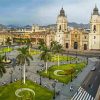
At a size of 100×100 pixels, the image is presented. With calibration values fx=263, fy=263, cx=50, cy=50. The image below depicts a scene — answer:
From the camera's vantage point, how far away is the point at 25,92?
5394 centimetres

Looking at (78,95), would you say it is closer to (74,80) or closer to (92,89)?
(92,89)

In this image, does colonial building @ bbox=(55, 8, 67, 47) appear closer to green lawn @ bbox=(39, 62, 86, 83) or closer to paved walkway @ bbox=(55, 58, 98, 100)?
green lawn @ bbox=(39, 62, 86, 83)

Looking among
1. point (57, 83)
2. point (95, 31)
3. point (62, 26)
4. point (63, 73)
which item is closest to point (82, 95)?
point (57, 83)

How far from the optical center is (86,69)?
8044 cm

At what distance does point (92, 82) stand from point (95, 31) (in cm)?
6584

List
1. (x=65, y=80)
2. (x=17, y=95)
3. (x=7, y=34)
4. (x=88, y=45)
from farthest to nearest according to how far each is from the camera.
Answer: (x=7, y=34) → (x=88, y=45) → (x=65, y=80) → (x=17, y=95)

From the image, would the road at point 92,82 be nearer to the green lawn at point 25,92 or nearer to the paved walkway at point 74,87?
the paved walkway at point 74,87

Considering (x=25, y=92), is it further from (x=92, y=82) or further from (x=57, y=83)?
(x=92, y=82)

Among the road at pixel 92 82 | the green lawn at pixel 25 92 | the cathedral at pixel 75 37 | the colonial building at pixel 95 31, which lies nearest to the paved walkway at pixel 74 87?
the road at pixel 92 82

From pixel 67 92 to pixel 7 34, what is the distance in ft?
446

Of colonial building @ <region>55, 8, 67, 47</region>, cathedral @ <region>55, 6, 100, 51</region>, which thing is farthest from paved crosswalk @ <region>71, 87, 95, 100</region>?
colonial building @ <region>55, 8, 67, 47</region>

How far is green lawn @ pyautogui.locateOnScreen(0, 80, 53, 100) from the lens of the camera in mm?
51053

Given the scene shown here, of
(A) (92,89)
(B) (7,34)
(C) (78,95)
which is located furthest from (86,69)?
(B) (7,34)

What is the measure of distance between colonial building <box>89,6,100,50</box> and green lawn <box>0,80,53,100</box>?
7243cm
